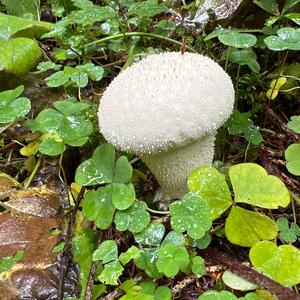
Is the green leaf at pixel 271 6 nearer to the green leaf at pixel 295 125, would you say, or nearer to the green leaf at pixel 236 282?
the green leaf at pixel 295 125

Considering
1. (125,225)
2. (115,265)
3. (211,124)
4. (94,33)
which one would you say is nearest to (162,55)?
(211,124)

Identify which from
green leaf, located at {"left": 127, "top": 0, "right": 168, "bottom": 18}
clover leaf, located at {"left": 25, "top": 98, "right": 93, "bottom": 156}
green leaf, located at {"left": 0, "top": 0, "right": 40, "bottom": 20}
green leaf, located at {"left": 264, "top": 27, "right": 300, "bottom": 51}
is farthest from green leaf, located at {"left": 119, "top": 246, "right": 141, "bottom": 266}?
green leaf, located at {"left": 0, "top": 0, "right": 40, "bottom": 20}

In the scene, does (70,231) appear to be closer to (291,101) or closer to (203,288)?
(203,288)

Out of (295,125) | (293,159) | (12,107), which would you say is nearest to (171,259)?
(293,159)

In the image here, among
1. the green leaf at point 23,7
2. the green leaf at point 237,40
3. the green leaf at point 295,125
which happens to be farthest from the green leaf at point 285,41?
the green leaf at point 23,7

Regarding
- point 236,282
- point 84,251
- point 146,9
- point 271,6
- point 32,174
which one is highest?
point 271,6

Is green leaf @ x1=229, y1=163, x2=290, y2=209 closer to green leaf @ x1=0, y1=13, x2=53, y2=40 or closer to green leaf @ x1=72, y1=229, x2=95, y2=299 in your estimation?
green leaf @ x1=72, y1=229, x2=95, y2=299

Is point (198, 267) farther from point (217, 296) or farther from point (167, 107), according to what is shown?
point (167, 107)
